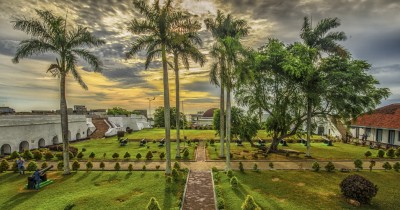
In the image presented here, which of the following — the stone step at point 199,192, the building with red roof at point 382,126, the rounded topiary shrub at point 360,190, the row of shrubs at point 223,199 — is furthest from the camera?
the building with red roof at point 382,126

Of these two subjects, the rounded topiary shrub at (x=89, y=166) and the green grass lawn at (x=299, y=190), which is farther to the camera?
the rounded topiary shrub at (x=89, y=166)

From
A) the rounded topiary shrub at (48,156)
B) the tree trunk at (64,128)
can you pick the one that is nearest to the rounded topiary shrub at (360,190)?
the tree trunk at (64,128)

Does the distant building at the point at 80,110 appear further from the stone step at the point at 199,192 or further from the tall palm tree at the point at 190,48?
the stone step at the point at 199,192

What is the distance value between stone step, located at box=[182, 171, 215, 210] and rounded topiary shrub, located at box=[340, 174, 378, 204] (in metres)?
8.56

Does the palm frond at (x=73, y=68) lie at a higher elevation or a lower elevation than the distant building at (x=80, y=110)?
higher

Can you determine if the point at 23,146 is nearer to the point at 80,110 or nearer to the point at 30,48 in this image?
the point at 30,48

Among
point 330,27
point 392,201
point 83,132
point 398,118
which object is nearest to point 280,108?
point 330,27

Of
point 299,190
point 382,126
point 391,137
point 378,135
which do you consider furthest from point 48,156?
point 378,135

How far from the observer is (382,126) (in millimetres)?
37000

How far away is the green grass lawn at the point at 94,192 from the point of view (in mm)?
14227

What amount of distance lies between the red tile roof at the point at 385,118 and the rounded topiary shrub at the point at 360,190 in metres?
23.8

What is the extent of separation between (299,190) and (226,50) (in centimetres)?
1239

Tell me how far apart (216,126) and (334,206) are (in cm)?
2633

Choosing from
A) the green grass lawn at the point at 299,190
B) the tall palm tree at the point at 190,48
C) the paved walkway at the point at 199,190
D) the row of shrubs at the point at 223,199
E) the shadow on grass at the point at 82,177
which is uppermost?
the tall palm tree at the point at 190,48
